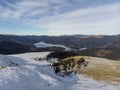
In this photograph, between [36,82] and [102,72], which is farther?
[102,72]

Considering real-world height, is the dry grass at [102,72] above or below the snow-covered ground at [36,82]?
below

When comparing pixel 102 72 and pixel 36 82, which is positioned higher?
pixel 36 82

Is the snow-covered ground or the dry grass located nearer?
the snow-covered ground

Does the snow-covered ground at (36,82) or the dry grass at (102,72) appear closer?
the snow-covered ground at (36,82)

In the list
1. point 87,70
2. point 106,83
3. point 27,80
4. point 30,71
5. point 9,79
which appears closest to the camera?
point 9,79

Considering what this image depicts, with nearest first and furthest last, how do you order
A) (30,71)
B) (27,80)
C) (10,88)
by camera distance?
(10,88) → (27,80) → (30,71)

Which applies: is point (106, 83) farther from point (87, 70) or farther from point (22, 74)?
point (22, 74)

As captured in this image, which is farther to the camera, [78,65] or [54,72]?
[78,65]

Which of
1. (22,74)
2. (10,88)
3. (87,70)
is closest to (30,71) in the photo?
(22,74)

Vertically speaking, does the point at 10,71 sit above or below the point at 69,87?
above

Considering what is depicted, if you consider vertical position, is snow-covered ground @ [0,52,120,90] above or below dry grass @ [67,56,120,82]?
above
